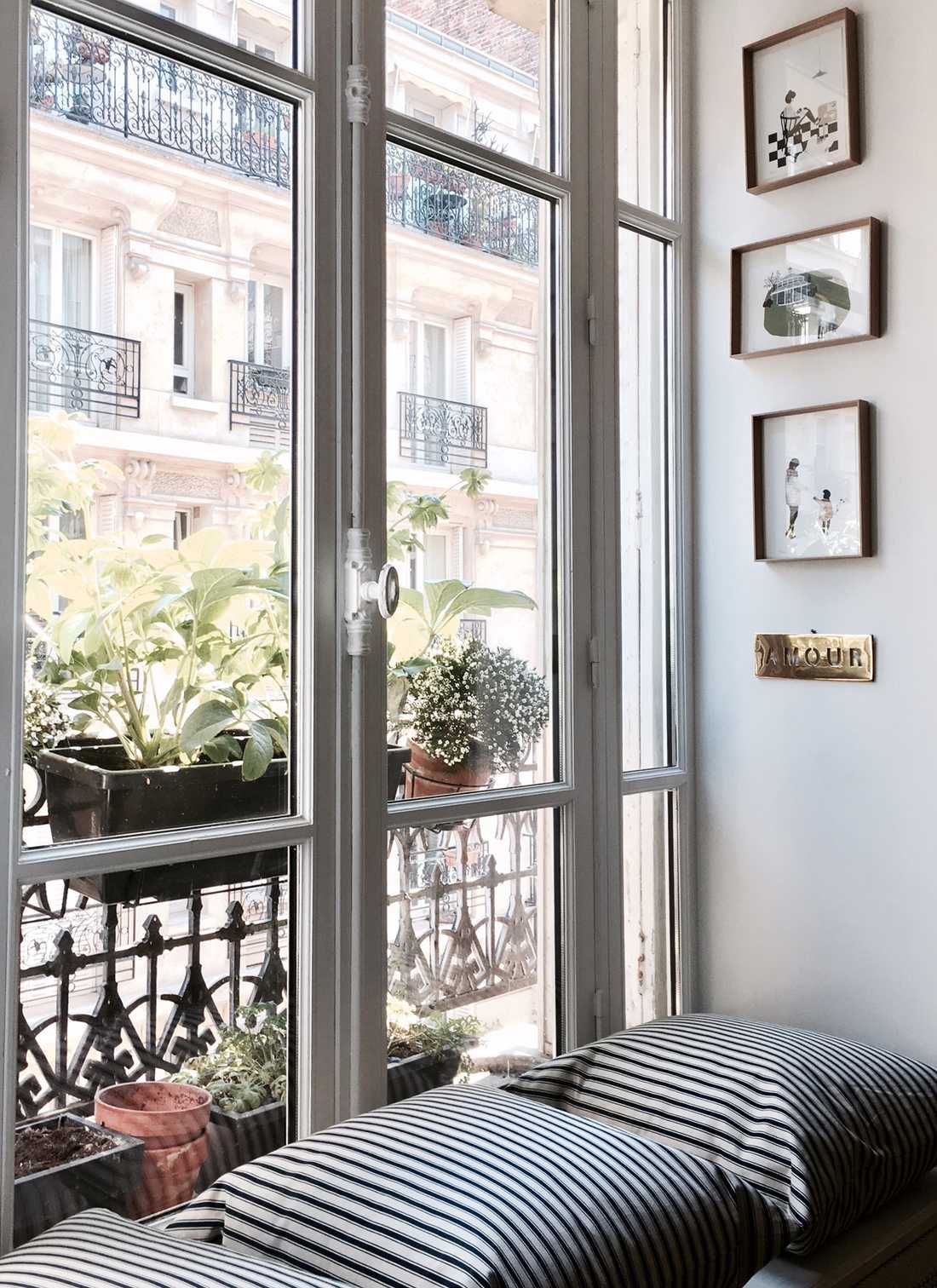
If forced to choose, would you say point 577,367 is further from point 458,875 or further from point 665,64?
point 458,875

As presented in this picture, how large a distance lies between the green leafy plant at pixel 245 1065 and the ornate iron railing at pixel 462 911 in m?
0.20

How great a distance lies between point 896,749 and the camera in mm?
1802

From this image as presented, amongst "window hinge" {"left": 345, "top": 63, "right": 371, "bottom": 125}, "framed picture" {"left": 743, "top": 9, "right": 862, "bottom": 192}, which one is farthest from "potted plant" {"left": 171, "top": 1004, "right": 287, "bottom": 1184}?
"framed picture" {"left": 743, "top": 9, "right": 862, "bottom": 192}

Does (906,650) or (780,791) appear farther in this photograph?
(780,791)

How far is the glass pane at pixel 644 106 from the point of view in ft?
6.52

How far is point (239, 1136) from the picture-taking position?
139 cm

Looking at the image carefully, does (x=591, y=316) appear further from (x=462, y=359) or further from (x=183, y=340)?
(x=183, y=340)

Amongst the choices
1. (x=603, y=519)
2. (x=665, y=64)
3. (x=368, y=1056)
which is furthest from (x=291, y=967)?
(x=665, y=64)

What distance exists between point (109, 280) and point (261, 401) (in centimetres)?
23

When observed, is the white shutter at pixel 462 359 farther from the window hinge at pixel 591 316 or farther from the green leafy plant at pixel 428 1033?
the green leafy plant at pixel 428 1033

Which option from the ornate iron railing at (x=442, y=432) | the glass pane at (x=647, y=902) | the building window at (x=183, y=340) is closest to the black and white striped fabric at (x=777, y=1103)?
the glass pane at (x=647, y=902)

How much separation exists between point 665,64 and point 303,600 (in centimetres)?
131

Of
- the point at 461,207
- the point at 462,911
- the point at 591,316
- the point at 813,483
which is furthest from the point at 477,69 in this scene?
the point at 462,911

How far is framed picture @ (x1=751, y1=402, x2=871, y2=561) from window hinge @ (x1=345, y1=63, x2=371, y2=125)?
85cm
